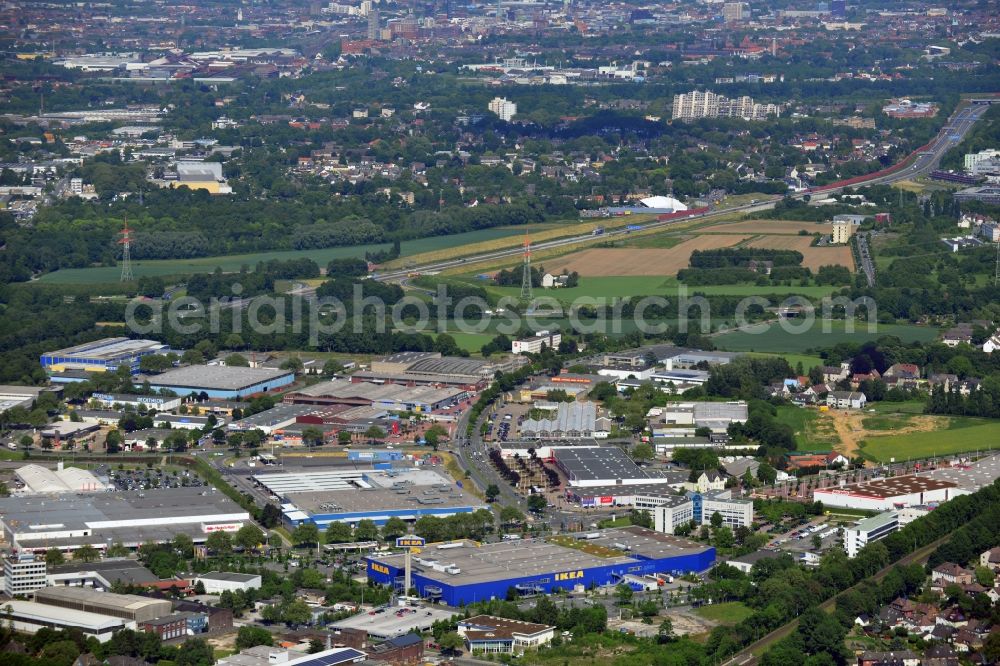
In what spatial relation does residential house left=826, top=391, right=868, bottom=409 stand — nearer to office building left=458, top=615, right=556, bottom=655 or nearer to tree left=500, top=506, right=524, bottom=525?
tree left=500, top=506, right=524, bottom=525

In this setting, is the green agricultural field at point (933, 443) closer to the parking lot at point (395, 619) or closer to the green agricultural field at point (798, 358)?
the green agricultural field at point (798, 358)

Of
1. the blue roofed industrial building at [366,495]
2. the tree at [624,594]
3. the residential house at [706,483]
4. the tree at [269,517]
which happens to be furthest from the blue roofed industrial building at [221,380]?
the tree at [624,594]

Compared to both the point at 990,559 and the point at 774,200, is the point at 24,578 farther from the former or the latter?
the point at 774,200

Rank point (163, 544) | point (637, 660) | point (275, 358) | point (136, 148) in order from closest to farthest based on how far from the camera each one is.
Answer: point (637, 660)
point (163, 544)
point (275, 358)
point (136, 148)

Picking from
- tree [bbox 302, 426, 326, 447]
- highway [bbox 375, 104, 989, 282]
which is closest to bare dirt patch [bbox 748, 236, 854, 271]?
highway [bbox 375, 104, 989, 282]

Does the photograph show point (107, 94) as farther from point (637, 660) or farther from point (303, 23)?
point (637, 660)

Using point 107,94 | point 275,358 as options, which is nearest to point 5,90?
point 107,94

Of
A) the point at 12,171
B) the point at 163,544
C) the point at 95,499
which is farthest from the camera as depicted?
the point at 12,171
